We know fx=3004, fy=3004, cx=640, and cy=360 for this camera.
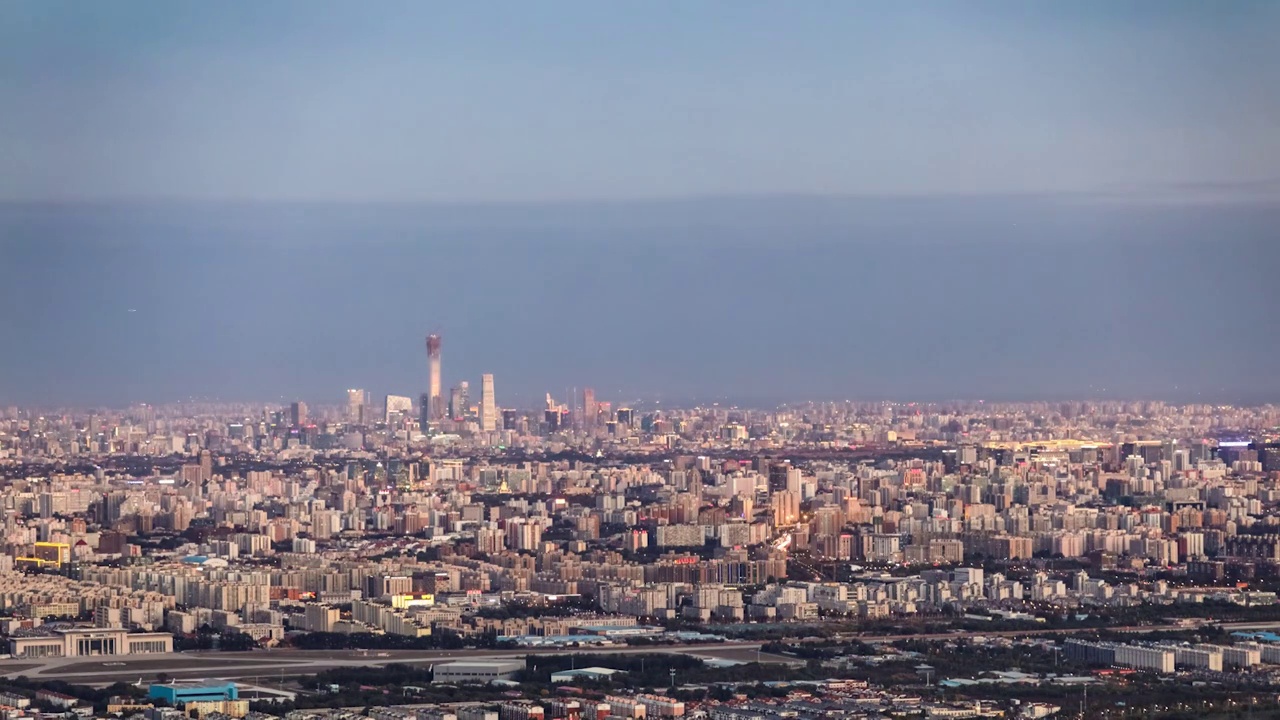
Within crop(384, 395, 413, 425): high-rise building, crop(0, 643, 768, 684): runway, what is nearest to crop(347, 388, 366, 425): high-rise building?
crop(384, 395, 413, 425): high-rise building

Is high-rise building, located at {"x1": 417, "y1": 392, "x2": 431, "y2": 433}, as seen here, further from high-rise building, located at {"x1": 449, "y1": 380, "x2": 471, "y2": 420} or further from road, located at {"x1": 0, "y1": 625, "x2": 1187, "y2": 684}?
road, located at {"x1": 0, "y1": 625, "x2": 1187, "y2": 684}

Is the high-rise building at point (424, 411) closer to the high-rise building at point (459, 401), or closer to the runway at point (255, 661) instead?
the high-rise building at point (459, 401)

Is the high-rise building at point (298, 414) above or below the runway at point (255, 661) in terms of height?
above

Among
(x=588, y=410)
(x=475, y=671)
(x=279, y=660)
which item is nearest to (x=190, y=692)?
(x=475, y=671)

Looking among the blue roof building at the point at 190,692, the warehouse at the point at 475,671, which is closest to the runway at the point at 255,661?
the warehouse at the point at 475,671

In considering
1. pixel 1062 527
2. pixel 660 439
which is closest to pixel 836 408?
pixel 660 439

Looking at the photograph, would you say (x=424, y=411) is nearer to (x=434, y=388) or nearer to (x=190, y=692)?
(x=434, y=388)
